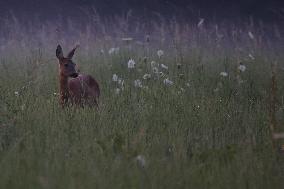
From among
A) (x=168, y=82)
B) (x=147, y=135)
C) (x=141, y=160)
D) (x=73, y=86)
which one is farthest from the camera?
(x=73, y=86)

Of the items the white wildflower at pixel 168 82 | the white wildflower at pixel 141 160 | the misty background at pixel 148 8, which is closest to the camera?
the white wildflower at pixel 141 160

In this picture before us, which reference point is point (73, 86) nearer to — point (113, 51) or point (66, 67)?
point (66, 67)

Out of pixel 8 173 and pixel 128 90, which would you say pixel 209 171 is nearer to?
pixel 8 173

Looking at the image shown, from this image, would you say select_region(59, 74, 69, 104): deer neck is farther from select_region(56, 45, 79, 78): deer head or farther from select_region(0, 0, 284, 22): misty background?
select_region(0, 0, 284, 22): misty background

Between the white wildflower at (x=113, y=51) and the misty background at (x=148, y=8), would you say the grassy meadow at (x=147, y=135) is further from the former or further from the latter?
the misty background at (x=148, y=8)

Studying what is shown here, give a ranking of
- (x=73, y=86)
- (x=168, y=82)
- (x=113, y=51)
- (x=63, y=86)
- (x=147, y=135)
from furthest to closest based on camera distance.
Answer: (x=113, y=51) < (x=73, y=86) < (x=63, y=86) < (x=168, y=82) < (x=147, y=135)

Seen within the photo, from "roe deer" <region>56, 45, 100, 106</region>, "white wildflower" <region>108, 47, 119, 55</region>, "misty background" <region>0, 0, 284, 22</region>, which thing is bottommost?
"roe deer" <region>56, 45, 100, 106</region>

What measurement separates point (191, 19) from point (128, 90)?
11040 millimetres

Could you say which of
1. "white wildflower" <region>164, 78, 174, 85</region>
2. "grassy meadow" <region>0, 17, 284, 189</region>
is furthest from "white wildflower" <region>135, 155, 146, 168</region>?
"white wildflower" <region>164, 78, 174, 85</region>

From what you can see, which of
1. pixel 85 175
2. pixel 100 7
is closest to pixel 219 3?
pixel 100 7

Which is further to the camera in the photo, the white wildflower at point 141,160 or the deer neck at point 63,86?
the deer neck at point 63,86

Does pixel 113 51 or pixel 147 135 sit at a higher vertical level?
pixel 113 51

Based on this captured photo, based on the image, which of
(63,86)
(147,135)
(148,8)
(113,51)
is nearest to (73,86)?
(63,86)

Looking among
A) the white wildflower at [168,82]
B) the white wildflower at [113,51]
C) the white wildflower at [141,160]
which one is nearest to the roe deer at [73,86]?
the white wildflower at [168,82]
